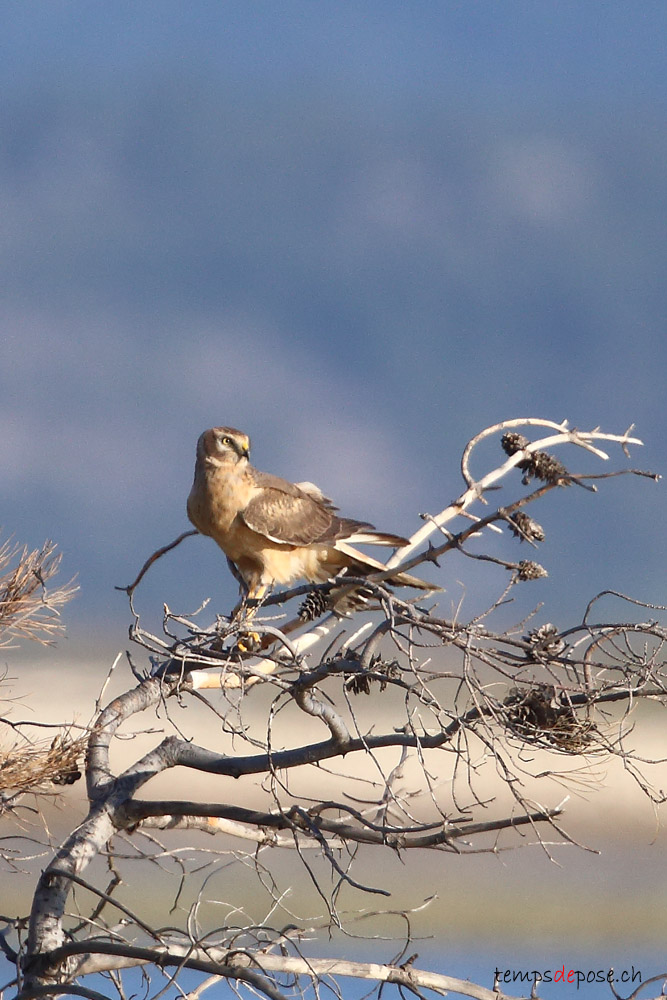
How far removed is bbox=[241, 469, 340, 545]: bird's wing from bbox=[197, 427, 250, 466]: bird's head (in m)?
0.15

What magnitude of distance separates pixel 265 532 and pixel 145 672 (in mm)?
1179

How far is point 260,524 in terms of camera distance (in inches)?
201

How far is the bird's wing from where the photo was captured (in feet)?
16.8

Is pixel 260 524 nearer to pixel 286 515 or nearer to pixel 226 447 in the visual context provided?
pixel 286 515

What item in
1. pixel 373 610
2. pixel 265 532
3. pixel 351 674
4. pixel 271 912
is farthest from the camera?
pixel 265 532

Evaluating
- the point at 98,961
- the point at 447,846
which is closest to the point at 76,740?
the point at 98,961

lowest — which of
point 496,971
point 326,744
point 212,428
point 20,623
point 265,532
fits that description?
point 496,971

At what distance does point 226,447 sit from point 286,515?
0.54 metres

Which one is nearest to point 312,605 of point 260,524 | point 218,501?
point 260,524

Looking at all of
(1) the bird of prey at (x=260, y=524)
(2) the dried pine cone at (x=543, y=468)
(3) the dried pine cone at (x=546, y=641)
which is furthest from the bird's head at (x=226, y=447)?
(3) the dried pine cone at (x=546, y=641)

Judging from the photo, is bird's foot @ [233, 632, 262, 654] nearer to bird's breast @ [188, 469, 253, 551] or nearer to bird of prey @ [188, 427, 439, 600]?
bird of prey @ [188, 427, 439, 600]

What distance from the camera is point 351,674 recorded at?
321 cm

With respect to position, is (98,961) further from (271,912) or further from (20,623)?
(20,623)

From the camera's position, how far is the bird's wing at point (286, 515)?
16.8ft
